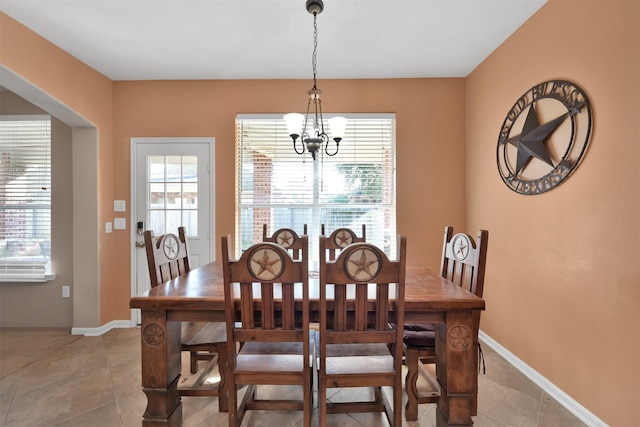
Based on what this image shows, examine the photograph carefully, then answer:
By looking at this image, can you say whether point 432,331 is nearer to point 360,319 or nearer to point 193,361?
point 360,319

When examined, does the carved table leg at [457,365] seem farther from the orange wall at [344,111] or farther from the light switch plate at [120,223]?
the light switch plate at [120,223]

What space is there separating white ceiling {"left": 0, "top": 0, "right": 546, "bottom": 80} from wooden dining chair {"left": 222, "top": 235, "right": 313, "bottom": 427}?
6.16 feet

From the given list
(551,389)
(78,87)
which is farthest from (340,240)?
(78,87)

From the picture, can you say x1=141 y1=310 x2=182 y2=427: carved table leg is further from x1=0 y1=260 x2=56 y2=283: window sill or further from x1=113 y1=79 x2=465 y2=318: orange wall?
x1=0 y1=260 x2=56 y2=283: window sill

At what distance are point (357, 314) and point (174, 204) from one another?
269 centimetres

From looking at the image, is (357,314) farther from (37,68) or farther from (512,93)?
(37,68)

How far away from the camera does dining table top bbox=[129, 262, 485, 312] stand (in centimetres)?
139

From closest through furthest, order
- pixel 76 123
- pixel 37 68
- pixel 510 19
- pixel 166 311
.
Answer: pixel 166 311, pixel 510 19, pixel 37 68, pixel 76 123

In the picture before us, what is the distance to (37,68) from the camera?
241 centimetres

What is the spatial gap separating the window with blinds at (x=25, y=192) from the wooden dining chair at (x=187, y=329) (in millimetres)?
2276

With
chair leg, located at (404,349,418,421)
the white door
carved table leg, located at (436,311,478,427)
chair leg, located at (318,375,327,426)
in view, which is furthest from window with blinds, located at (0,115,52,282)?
carved table leg, located at (436,311,478,427)

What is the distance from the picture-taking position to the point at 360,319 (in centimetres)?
131

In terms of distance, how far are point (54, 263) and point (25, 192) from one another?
863 mm

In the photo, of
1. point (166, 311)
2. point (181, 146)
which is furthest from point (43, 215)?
point (166, 311)
